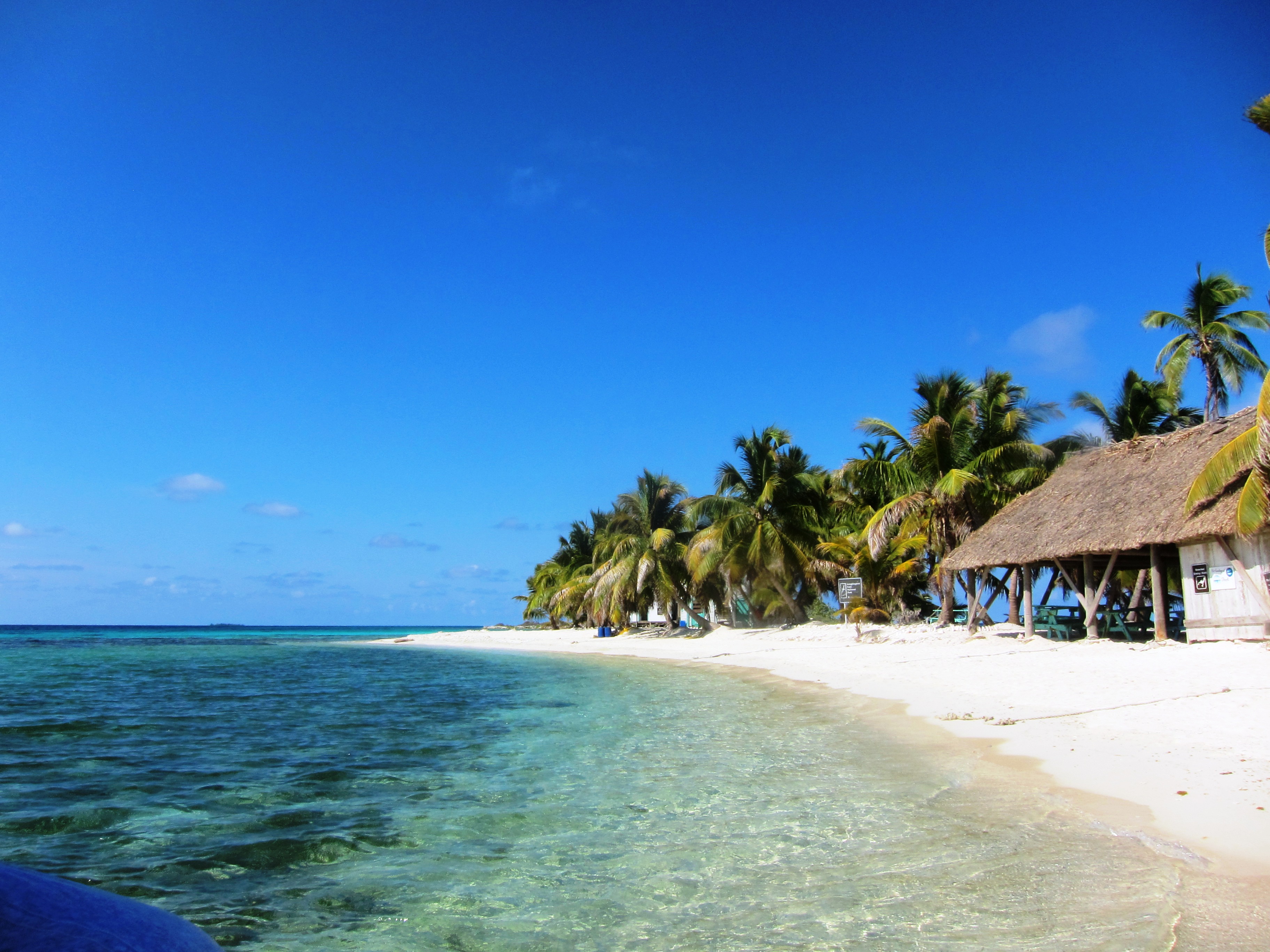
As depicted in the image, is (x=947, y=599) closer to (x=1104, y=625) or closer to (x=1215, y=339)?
(x=1104, y=625)

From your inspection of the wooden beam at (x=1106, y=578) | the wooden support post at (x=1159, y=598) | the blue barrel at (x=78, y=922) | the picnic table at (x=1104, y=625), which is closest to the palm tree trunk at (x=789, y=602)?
the picnic table at (x=1104, y=625)

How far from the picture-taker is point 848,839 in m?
4.96

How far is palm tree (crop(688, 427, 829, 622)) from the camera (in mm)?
26797

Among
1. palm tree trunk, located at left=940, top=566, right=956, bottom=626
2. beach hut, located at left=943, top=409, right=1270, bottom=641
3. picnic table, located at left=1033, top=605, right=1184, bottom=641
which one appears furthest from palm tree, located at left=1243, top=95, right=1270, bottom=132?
palm tree trunk, located at left=940, top=566, right=956, bottom=626

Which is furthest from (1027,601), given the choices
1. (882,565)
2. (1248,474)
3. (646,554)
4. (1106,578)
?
(646,554)

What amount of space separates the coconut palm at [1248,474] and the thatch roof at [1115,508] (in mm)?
581

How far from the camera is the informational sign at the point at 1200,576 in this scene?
1323cm

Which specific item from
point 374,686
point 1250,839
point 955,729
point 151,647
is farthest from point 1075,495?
point 151,647

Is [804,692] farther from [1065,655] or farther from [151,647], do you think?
[151,647]

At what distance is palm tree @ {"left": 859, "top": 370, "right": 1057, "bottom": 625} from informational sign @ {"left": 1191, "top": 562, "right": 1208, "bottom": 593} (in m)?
6.55

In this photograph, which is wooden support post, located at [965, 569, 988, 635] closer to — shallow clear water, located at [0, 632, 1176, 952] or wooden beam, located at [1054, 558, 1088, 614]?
wooden beam, located at [1054, 558, 1088, 614]

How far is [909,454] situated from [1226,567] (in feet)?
30.6

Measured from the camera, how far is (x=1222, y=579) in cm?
1291

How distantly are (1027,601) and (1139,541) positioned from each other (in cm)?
334
